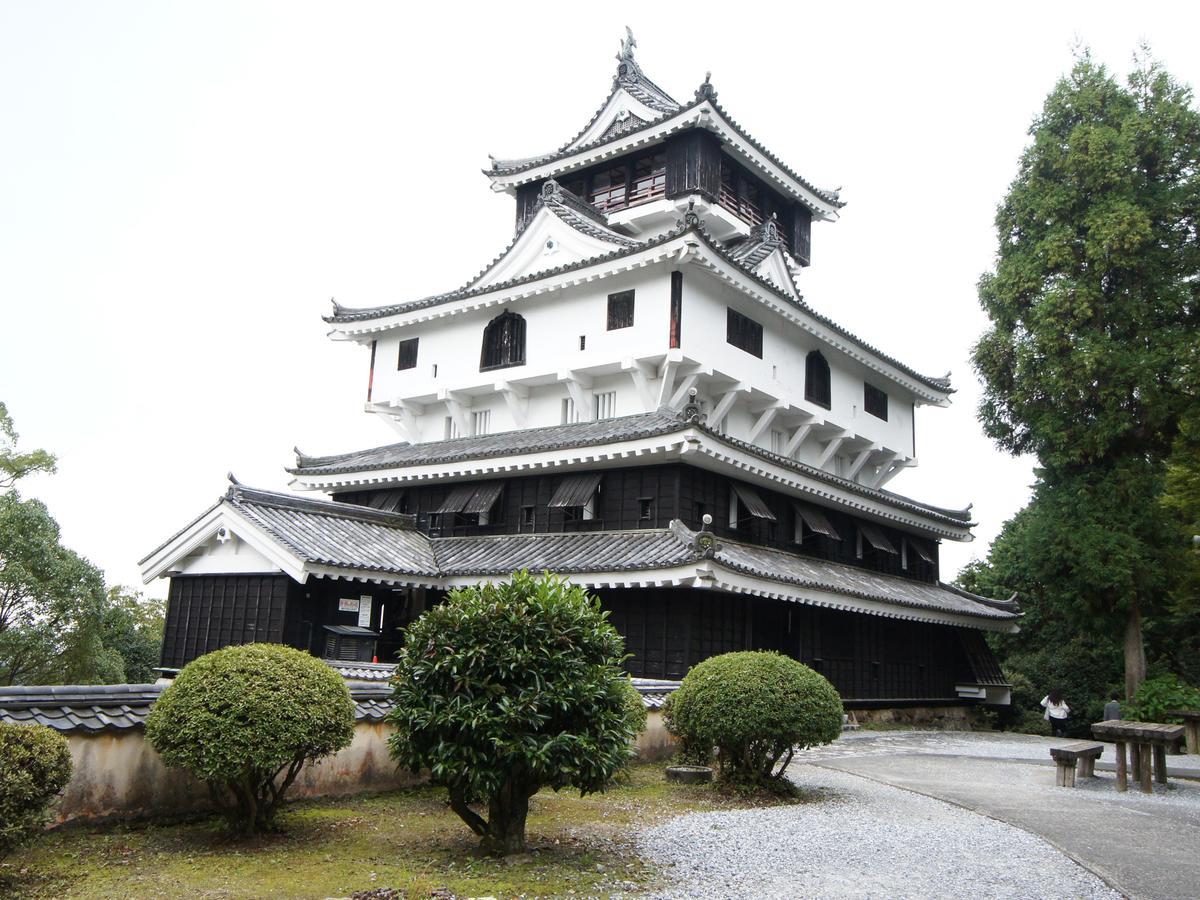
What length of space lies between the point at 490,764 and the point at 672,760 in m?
7.64

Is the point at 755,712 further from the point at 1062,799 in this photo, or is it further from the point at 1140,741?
the point at 1140,741

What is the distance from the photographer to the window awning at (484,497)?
2425cm

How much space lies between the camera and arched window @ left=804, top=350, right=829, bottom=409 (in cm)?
2805

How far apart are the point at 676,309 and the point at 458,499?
777cm

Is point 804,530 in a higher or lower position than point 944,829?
higher

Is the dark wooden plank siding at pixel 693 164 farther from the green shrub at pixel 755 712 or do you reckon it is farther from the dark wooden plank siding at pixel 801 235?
the green shrub at pixel 755 712

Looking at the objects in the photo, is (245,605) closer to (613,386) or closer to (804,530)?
(613,386)

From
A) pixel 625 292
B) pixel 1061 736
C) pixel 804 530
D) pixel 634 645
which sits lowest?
pixel 1061 736

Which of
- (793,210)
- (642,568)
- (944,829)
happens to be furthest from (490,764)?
(793,210)

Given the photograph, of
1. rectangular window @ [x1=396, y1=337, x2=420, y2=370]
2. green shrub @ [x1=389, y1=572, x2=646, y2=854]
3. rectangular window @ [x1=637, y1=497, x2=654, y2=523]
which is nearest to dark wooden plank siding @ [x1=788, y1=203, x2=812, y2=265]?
rectangular window @ [x1=396, y1=337, x2=420, y2=370]

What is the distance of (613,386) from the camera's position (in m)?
25.5

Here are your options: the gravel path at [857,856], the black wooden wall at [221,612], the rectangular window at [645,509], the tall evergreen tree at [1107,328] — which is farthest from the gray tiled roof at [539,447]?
the gravel path at [857,856]

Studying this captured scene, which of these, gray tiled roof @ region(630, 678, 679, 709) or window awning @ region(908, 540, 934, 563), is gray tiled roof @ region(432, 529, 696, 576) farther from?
window awning @ region(908, 540, 934, 563)

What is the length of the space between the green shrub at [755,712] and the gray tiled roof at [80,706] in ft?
22.4
